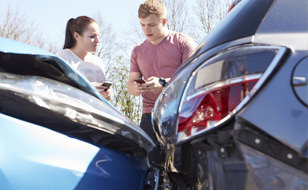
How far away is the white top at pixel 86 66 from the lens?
10.3 ft

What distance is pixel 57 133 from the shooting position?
114 cm

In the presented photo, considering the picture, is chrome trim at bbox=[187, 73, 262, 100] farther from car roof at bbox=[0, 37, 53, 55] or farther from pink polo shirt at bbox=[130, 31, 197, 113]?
pink polo shirt at bbox=[130, 31, 197, 113]

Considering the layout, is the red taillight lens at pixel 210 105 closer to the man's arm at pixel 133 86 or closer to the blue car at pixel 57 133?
the blue car at pixel 57 133

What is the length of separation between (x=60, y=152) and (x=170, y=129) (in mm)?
361

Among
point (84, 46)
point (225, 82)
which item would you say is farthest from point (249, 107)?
point (84, 46)

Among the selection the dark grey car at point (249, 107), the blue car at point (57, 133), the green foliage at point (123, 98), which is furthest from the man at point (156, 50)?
the green foliage at point (123, 98)

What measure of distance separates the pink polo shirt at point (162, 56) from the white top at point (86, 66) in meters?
0.38

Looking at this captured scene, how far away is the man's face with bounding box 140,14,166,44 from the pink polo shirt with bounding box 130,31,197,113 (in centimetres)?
6

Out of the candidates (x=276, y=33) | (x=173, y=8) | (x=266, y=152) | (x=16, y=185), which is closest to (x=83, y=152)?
(x=16, y=185)

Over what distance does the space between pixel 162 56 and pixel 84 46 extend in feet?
2.74

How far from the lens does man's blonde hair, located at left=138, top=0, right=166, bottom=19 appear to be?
296 cm

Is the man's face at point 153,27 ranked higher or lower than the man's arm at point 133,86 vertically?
higher

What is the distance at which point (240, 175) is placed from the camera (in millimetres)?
906

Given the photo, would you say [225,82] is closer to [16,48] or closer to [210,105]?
[210,105]
